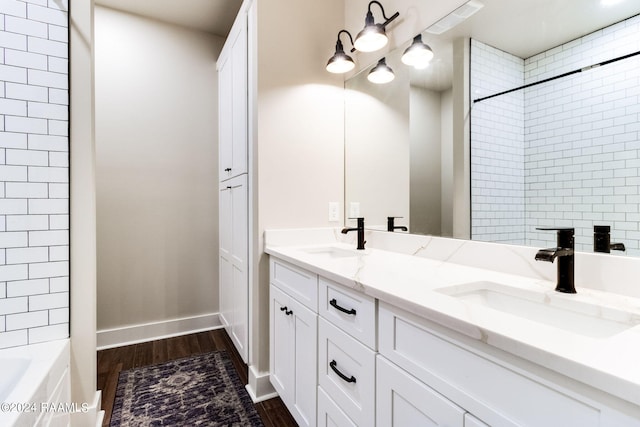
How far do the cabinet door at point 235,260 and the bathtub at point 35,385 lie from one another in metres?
0.90

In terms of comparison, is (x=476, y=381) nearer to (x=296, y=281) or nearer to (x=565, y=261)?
(x=565, y=261)

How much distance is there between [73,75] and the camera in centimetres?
145

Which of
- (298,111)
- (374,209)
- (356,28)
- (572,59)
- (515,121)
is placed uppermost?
(356,28)

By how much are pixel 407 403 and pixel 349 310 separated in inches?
13.0

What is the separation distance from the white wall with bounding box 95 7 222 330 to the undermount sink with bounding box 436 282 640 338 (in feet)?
7.82

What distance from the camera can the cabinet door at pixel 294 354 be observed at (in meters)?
1.34

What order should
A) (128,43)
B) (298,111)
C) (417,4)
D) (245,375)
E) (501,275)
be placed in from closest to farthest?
(501,275) → (417,4) → (298,111) → (245,375) → (128,43)

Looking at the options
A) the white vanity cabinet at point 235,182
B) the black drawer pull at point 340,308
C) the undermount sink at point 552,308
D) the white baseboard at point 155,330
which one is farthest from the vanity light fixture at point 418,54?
the white baseboard at point 155,330

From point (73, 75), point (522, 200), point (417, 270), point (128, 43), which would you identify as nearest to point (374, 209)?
point (417, 270)

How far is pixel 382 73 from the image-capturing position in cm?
183

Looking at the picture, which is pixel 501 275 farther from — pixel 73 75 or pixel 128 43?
pixel 128 43

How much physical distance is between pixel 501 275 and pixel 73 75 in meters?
2.03

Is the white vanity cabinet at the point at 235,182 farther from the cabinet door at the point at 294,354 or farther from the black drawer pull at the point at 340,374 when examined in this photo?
the black drawer pull at the point at 340,374

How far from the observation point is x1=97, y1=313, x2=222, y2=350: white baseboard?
2502 mm
